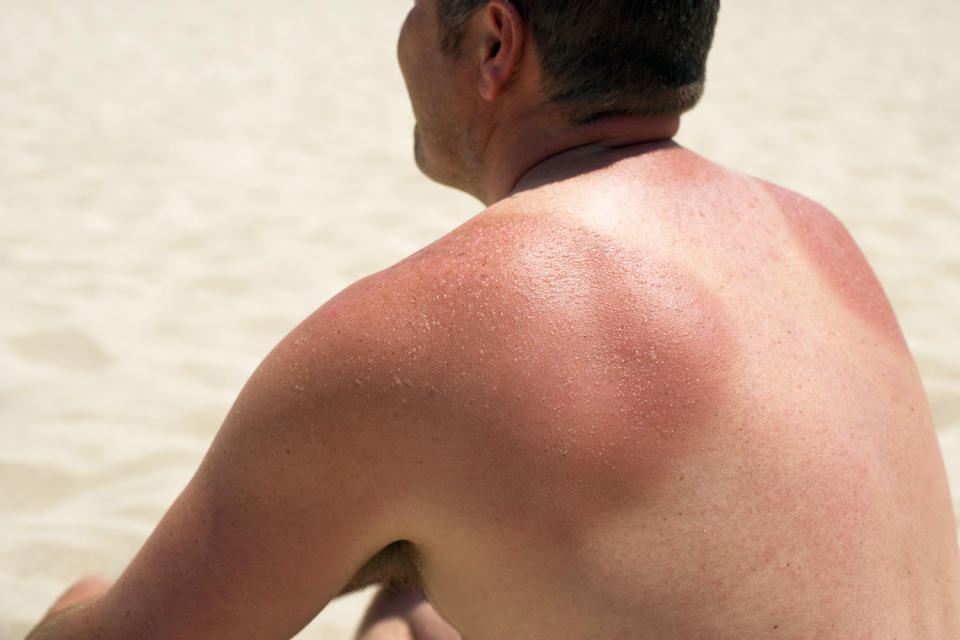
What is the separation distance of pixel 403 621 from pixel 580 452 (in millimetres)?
853

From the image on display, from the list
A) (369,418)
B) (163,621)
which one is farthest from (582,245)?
(163,621)

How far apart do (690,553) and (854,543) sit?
19 cm

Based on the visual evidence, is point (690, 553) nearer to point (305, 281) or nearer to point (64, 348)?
point (64, 348)

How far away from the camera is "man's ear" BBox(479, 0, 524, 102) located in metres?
1.43

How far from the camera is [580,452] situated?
1.15m

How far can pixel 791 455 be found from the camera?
120cm

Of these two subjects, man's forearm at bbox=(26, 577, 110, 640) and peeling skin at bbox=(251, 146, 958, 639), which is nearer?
peeling skin at bbox=(251, 146, 958, 639)

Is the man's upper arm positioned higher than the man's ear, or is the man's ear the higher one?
the man's ear

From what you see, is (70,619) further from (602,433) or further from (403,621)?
(602,433)

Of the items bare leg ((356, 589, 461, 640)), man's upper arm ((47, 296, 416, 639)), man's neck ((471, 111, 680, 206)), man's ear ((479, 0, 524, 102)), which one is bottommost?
bare leg ((356, 589, 461, 640))

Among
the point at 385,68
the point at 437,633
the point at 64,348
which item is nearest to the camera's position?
the point at 437,633

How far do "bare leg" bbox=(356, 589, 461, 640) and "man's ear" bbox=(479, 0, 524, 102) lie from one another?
0.88 metres

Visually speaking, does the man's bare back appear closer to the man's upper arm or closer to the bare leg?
the man's upper arm

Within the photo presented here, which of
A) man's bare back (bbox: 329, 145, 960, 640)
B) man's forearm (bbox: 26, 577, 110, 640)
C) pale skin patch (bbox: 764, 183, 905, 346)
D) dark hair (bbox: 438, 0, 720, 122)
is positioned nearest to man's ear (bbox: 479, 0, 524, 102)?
dark hair (bbox: 438, 0, 720, 122)
